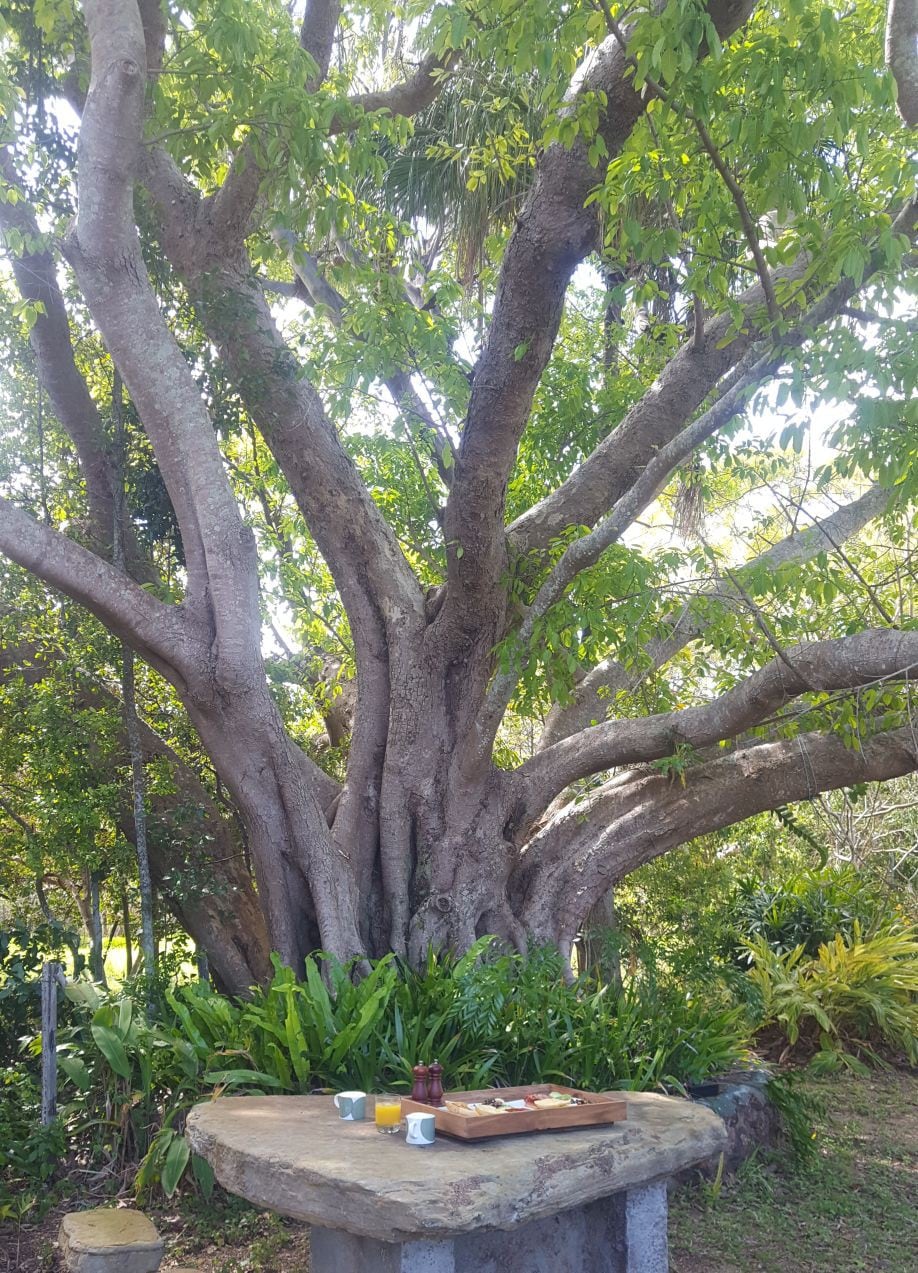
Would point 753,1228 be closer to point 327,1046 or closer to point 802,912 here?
point 327,1046

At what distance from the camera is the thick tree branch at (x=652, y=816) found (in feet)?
22.6

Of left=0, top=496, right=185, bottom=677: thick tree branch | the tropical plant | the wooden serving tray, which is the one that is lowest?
the wooden serving tray

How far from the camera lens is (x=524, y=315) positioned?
577 cm

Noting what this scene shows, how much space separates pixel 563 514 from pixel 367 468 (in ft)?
7.20

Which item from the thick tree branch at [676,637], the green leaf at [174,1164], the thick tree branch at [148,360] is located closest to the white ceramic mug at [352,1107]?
the green leaf at [174,1164]

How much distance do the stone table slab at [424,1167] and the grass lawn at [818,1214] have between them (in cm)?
132

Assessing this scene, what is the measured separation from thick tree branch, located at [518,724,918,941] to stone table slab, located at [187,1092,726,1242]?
3.13 metres

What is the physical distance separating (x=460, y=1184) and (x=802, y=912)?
24.9ft

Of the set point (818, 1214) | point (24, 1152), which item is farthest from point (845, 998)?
point (24, 1152)

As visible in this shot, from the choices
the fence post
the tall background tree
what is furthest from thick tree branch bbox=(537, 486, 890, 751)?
the fence post

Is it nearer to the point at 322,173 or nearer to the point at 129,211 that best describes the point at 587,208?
the point at 322,173

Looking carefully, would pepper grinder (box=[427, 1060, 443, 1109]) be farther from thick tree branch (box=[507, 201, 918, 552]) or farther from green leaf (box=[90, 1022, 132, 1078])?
thick tree branch (box=[507, 201, 918, 552])

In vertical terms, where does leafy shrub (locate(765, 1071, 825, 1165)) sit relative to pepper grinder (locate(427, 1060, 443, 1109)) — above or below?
below

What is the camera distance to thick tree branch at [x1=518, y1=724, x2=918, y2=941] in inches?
271
